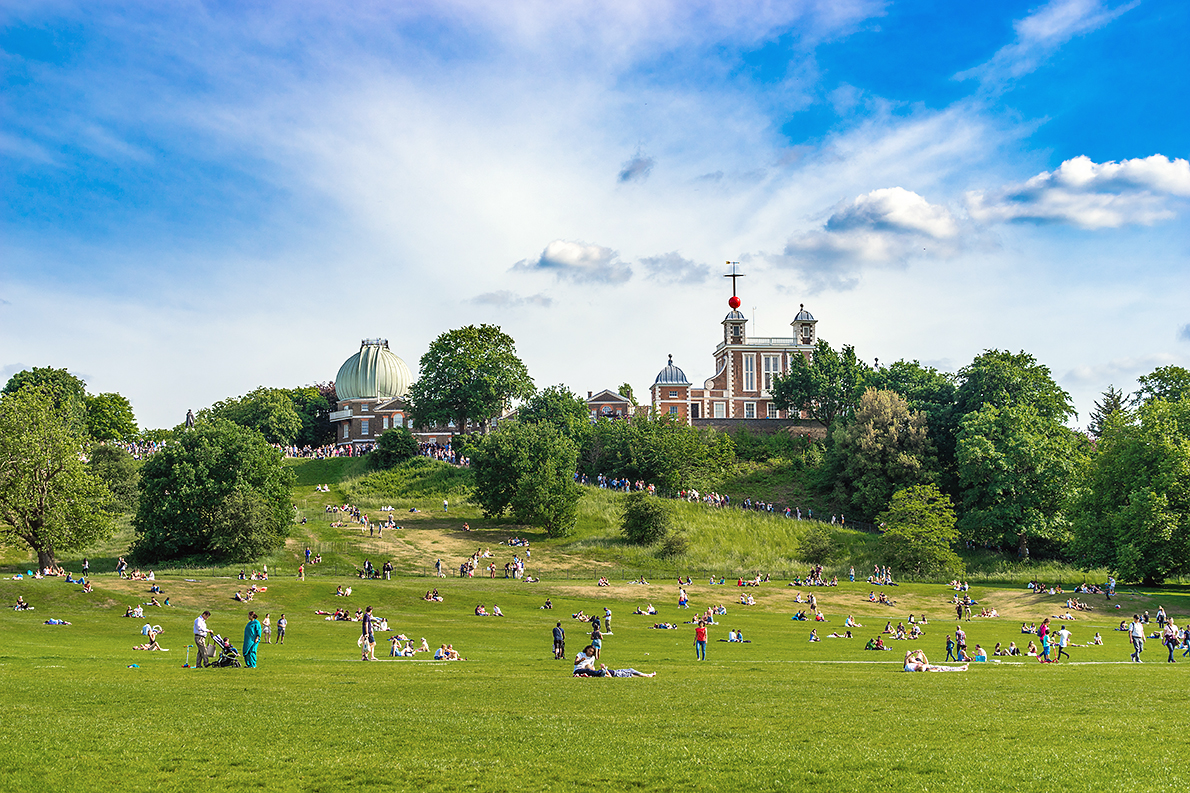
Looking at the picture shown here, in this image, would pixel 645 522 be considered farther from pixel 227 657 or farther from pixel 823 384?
pixel 227 657

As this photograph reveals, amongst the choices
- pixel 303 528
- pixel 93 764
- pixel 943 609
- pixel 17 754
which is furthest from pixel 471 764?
pixel 303 528

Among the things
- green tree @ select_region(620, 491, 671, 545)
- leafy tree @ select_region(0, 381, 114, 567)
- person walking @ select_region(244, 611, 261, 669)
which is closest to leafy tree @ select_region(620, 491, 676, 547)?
green tree @ select_region(620, 491, 671, 545)

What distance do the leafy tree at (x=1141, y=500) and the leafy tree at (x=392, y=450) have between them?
65283 mm

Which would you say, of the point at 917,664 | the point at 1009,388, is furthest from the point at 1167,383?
the point at 917,664

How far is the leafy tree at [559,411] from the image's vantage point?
9712cm

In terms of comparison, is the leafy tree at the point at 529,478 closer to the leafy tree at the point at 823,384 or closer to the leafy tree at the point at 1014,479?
the leafy tree at the point at 1014,479

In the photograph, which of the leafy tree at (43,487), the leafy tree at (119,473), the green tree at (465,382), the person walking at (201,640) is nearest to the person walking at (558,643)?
the person walking at (201,640)

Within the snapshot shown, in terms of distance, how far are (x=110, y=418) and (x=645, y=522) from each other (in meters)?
76.7

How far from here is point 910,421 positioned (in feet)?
272

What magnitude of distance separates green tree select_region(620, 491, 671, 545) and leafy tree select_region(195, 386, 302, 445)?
203 feet

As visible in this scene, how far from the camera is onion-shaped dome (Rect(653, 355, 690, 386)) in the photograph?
12838cm

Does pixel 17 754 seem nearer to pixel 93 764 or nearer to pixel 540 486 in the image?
pixel 93 764

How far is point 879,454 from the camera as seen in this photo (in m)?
81.4

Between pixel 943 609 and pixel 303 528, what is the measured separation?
1911 inches
